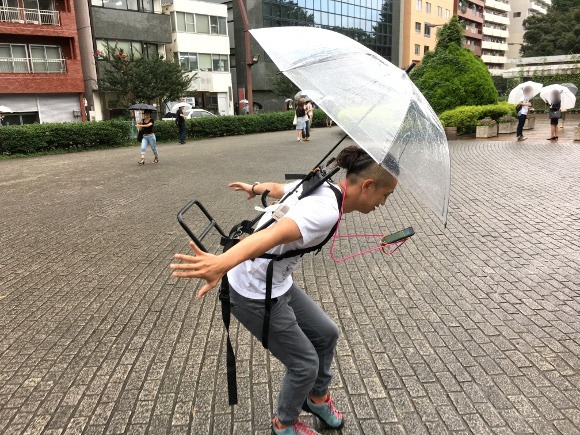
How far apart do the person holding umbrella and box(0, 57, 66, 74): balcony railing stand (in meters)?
32.2

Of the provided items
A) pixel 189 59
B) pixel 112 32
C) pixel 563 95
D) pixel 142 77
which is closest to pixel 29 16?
pixel 112 32

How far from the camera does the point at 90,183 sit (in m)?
10.9

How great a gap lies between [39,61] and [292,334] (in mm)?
33273

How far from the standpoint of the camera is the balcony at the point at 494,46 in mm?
78312

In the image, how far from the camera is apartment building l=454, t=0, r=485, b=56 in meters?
69.5

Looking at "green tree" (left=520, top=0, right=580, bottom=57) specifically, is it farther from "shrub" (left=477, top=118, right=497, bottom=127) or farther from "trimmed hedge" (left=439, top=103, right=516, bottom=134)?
"shrub" (left=477, top=118, right=497, bottom=127)

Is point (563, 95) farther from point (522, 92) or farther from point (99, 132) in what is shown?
point (99, 132)

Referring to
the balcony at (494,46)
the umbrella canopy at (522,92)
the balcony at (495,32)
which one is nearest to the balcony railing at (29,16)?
the umbrella canopy at (522,92)

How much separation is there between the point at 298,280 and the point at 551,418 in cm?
254

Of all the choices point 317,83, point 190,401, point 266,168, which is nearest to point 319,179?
point 317,83

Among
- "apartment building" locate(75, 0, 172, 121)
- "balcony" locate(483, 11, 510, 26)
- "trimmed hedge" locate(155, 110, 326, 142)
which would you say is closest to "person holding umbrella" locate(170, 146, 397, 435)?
"trimmed hedge" locate(155, 110, 326, 142)

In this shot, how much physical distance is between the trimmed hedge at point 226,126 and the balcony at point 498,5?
221 ft

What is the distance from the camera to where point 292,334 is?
2.09 m

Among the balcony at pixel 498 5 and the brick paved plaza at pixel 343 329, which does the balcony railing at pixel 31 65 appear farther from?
the balcony at pixel 498 5
